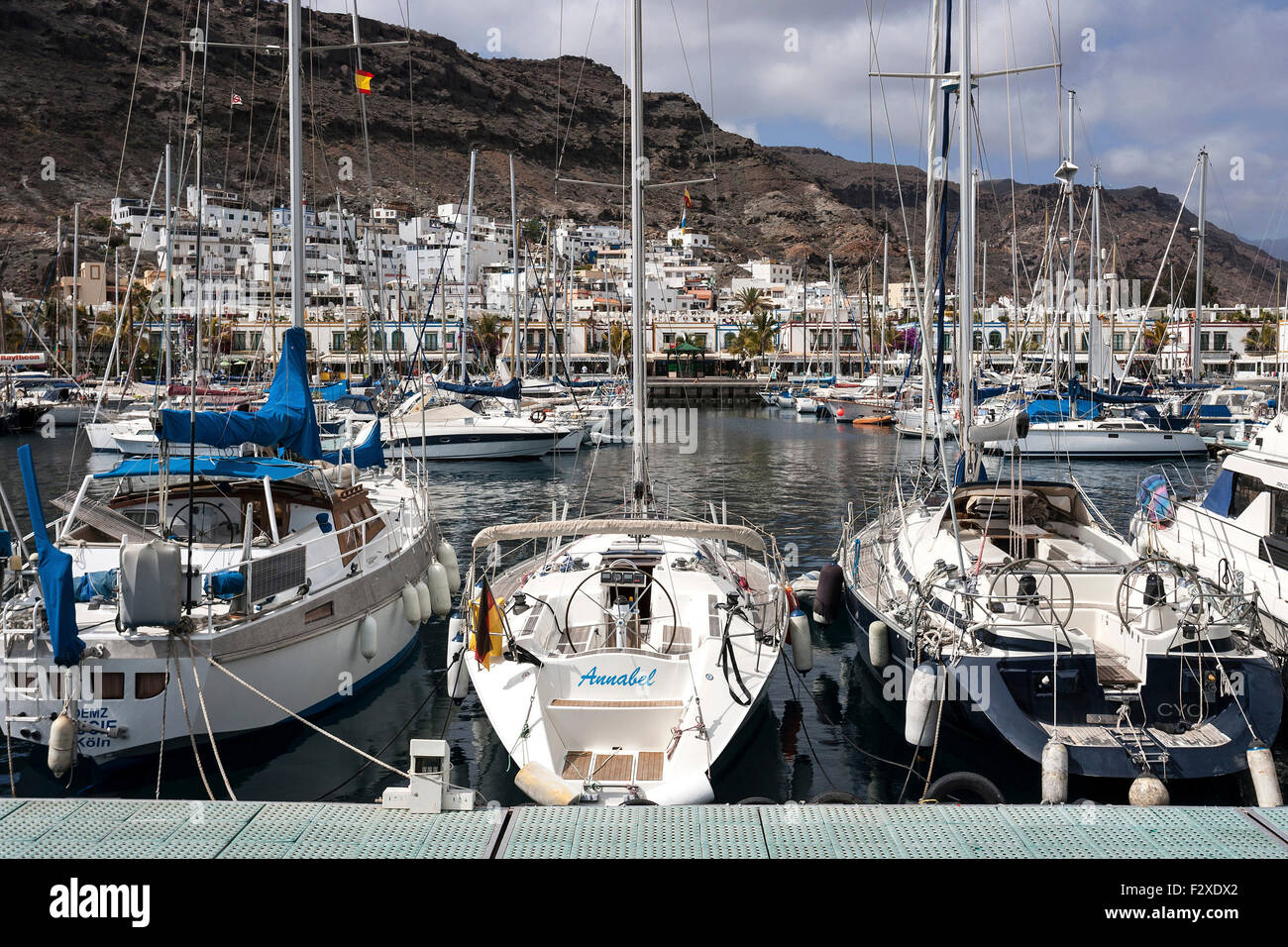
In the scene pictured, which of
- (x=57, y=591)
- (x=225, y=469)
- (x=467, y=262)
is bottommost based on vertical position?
(x=57, y=591)

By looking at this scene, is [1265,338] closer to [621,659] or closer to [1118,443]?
[1118,443]

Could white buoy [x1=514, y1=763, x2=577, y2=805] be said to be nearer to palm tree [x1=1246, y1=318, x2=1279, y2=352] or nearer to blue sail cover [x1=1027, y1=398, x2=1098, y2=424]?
blue sail cover [x1=1027, y1=398, x2=1098, y2=424]

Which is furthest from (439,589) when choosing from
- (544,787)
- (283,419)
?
(544,787)

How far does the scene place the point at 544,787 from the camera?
26.8 feet

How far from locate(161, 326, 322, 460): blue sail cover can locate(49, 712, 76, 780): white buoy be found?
421 cm

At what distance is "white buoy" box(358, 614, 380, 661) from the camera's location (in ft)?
Result: 41.4

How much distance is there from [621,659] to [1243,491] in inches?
382

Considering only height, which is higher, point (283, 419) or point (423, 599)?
point (283, 419)

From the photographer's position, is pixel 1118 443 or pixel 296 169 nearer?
pixel 296 169

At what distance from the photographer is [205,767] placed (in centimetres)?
1034
